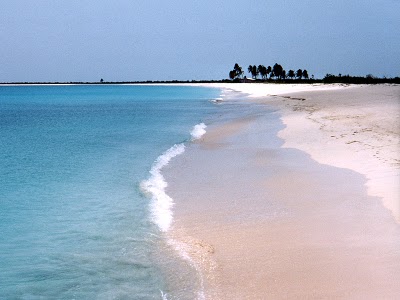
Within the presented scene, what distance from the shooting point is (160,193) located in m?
10.3

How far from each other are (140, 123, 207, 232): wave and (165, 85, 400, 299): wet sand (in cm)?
20

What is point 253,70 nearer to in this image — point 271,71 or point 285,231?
point 271,71

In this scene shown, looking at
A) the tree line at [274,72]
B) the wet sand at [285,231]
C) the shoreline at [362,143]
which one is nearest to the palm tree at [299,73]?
the tree line at [274,72]

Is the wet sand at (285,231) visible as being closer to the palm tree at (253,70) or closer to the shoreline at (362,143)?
the shoreline at (362,143)

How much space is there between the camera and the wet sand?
518 cm

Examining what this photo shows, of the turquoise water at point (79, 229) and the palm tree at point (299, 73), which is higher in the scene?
the palm tree at point (299, 73)

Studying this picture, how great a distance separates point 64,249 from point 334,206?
4.78 metres

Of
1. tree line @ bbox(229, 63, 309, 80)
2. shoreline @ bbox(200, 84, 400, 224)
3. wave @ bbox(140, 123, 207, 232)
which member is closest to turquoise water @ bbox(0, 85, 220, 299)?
wave @ bbox(140, 123, 207, 232)

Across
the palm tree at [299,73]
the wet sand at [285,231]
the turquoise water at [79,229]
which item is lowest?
the turquoise water at [79,229]

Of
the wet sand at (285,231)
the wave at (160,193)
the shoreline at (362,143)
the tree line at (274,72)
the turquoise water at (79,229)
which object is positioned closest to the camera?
the wet sand at (285,231)

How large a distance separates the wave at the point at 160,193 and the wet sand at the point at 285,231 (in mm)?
196

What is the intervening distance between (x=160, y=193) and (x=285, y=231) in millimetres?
4015

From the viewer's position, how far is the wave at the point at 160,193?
8255 millimetres

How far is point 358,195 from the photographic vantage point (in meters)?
8.63
